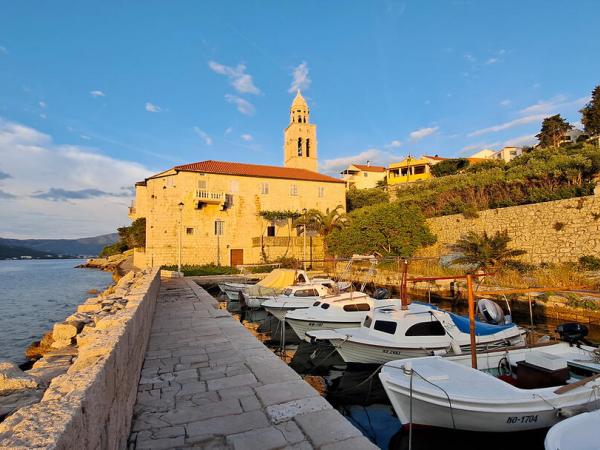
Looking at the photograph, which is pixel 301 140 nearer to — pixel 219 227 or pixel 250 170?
pixel 250 170

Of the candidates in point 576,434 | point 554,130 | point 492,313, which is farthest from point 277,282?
point 554,130

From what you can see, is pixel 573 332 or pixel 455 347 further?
pixel 455 347

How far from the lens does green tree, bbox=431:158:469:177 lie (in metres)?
48.3

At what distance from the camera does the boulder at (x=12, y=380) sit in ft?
9.45

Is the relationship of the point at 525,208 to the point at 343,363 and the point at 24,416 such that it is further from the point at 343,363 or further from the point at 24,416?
the point at 24,416

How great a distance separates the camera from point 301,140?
1797 inches

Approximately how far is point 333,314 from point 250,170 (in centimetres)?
2680

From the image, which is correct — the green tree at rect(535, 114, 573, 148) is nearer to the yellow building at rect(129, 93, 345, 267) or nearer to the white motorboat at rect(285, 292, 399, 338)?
the yellow building at rect(129, 93, 345, 267)

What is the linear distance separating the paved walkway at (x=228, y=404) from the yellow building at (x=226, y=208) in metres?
23.8

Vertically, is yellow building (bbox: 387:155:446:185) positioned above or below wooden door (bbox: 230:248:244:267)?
above

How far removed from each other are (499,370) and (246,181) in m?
29.6

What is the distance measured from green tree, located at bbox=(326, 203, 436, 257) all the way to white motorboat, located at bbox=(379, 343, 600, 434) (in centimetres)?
2064

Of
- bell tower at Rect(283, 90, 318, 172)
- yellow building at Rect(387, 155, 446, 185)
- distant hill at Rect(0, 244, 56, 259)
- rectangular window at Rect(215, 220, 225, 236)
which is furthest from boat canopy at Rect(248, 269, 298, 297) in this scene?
distant hill at Rect(0, 244, 56, 259)

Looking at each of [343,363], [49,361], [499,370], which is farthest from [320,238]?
[49,361]
